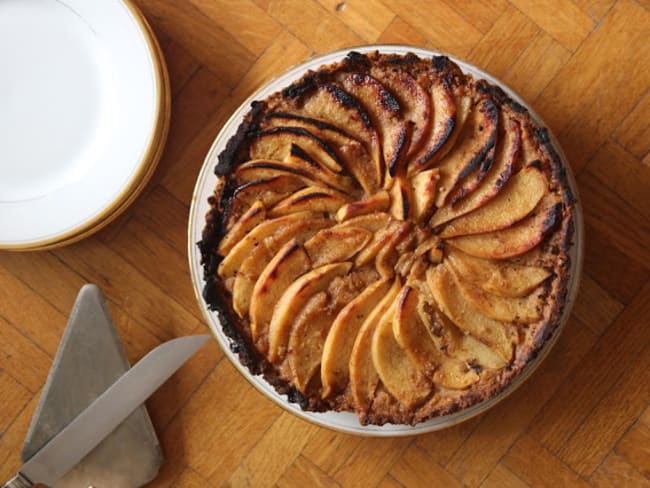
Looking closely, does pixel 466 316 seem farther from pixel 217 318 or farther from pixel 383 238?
pixel 217 318

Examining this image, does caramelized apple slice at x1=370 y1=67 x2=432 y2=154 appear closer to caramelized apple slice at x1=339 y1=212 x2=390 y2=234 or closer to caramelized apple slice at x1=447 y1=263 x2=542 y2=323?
caramelized apple slice at x1=339 y1=212 x2=390 y2=234

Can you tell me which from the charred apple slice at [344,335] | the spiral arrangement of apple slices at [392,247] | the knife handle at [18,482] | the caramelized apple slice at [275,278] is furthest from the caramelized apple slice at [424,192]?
the knife handle at [18,482]

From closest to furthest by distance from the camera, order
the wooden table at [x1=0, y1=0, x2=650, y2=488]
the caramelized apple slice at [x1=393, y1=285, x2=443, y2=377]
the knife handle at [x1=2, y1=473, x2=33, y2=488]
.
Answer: the caramelized apple slice at [x1=393, y1=285, x2=443, y2=377] → the knife handle at [x1=2, y1=473, x2=33, y2=488] → the wooden table at [x1=0, y1=0, x2=650, y2=488]

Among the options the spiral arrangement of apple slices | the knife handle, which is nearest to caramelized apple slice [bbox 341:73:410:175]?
the spiral arrangement of apple slices

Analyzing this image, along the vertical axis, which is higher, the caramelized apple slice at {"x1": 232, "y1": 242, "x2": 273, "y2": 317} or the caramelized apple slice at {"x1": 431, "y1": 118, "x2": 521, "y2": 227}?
the caramelized apple slice at {"x1": 431, "y1": 118, "x2": 521, "y2": 227}

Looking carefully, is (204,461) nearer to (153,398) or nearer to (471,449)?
(153,398)

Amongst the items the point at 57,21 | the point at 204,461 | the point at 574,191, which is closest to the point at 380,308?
the point at 574,191
